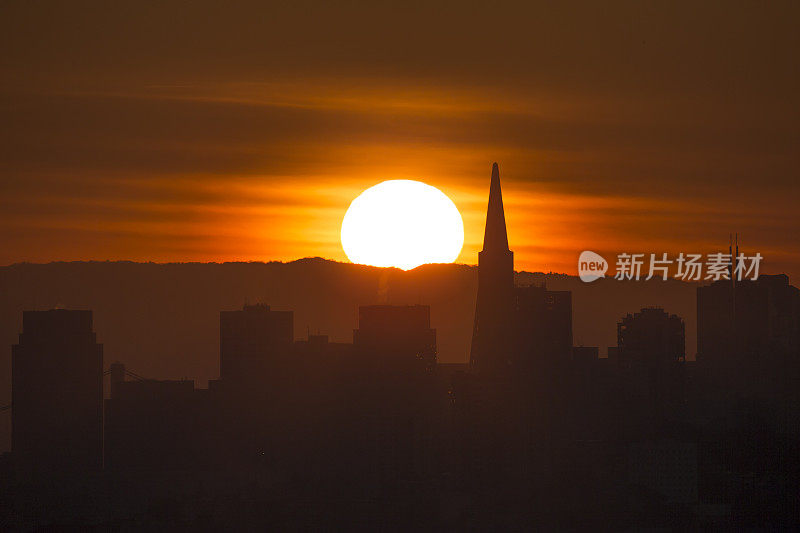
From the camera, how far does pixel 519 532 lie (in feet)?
652

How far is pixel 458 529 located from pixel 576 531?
16357 mm

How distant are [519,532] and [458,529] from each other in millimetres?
8439

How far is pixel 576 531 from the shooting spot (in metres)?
199

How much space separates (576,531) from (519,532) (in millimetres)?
7960

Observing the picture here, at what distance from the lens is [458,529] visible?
654ft
